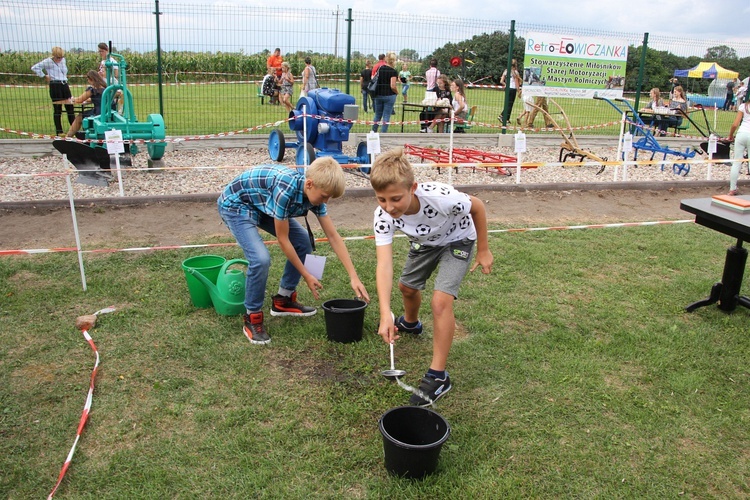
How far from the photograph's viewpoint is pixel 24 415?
3154 millimetres

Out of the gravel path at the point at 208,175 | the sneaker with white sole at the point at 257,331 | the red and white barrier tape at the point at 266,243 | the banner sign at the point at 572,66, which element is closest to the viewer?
the sneaker with white sole at the point at 257,331

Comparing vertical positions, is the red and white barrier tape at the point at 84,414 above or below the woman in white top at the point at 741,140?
below

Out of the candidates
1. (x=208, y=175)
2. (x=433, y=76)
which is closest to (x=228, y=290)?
(x=208, y=175)

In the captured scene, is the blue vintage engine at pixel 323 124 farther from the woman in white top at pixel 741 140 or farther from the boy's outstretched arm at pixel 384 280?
the boy's outstretched arm at pixel 384 280

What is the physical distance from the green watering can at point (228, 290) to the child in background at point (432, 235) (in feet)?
4.72

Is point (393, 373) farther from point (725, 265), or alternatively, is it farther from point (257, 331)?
point (725, 265)

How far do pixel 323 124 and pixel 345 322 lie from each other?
6327mm

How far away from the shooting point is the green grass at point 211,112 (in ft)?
45.4

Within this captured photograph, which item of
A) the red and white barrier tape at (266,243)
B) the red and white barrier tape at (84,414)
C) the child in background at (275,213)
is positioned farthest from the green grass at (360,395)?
the child in background at (275,213)

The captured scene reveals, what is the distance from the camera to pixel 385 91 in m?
12.3

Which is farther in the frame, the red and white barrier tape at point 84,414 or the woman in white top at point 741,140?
the woman in white top at point 741,140

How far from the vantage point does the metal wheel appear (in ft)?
32.9

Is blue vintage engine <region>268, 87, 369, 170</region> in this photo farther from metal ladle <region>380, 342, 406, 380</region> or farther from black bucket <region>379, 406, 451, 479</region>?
black bucket <region>379, 406, 451, 479</region>

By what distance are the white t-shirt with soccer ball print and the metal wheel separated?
7031 mm
